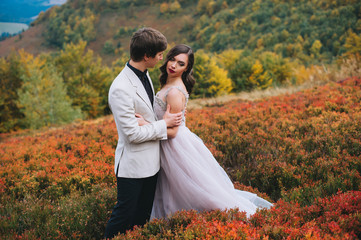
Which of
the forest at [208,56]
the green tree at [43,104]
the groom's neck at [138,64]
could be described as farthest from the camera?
the forest at [208,56]

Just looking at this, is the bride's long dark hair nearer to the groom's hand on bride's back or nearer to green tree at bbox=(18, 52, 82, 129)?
the groom's hand on bride's back

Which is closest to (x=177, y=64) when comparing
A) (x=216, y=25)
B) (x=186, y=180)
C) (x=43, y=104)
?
(x=186, y=180)

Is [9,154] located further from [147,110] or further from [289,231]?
[289,231]

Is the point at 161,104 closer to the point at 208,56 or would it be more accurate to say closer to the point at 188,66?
the point at 188,66

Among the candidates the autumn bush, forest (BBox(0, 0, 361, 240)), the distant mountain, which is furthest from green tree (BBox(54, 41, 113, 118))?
the distant mountain

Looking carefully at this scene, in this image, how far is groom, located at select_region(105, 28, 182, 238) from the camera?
8.00 feet

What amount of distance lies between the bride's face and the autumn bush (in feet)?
5.37

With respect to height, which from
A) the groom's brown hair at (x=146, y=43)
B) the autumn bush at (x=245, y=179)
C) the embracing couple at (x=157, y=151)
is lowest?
the autumn bush at (x=245, y=179)

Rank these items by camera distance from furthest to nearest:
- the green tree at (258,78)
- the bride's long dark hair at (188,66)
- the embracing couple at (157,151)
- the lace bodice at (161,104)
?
1. the green tree at (258,78)
2. the bride's long dark hair at (188,66)
3. the lace bodice at (161,104)
4. the embracing couple at (157,151)

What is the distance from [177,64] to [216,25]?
304ft

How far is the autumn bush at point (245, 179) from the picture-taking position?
238cm

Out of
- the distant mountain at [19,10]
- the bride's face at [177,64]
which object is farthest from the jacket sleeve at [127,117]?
the distant mountain at [19,10]

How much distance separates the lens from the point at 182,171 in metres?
3.01

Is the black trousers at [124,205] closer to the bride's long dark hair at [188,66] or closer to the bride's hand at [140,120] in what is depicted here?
the bride's hand at [140,120]
